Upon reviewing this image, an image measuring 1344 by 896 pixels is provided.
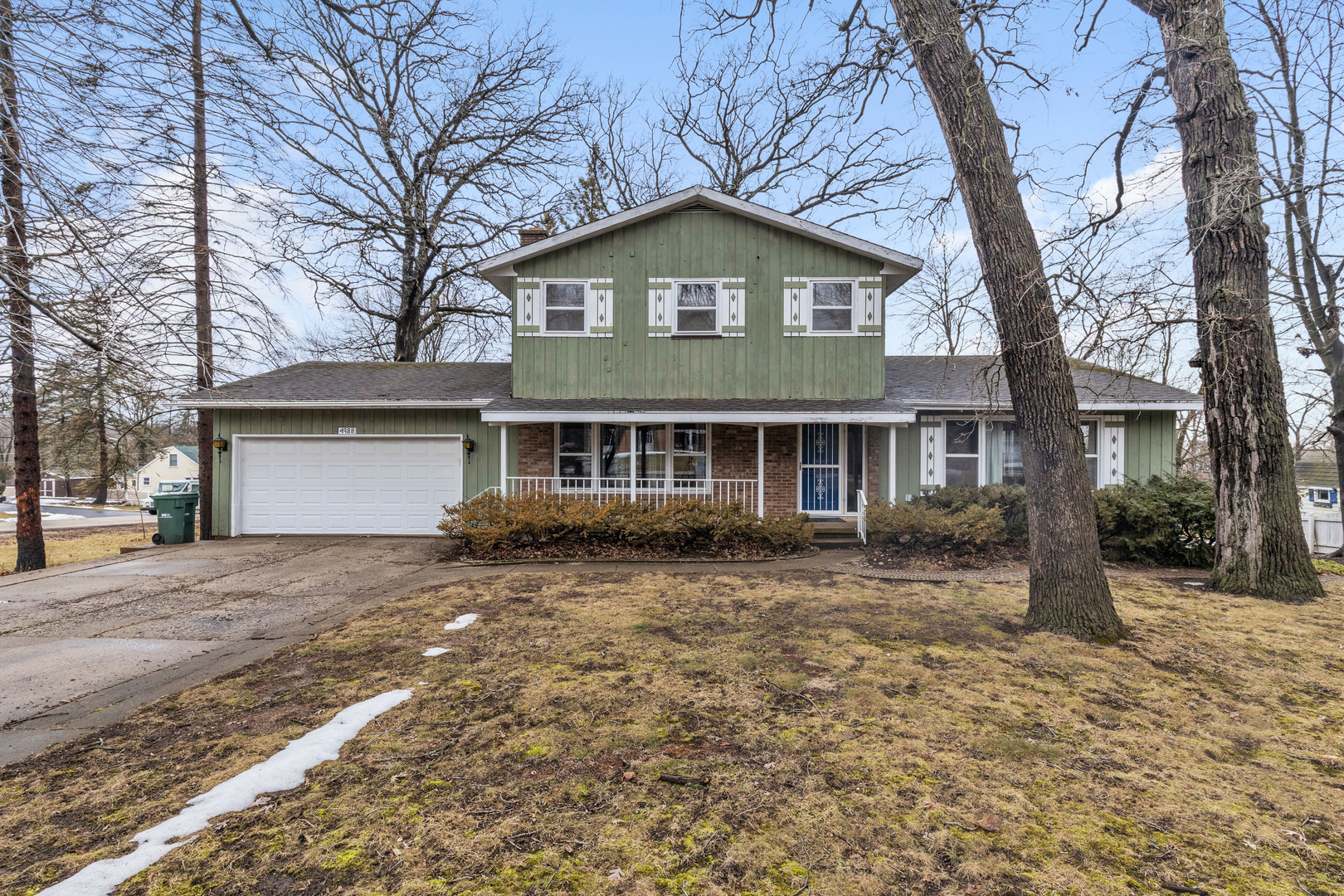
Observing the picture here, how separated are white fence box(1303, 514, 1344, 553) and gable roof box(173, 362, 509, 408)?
17201mm

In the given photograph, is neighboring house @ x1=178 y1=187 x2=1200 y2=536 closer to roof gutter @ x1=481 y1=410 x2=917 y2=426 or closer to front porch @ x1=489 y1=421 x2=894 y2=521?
front porch @ x1=489 y1=421 x2=894 y2=521

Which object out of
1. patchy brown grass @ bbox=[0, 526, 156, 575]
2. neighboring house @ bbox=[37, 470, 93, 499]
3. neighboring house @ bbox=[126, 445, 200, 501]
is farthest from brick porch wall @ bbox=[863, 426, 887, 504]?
neighboring house @ bbox=[126, 445, 200, 501]

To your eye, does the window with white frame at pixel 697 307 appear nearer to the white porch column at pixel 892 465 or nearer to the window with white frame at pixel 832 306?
the window with white frame at pixel 832 306

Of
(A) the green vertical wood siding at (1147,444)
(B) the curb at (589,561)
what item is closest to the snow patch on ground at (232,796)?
(B) the curb at (589,561)

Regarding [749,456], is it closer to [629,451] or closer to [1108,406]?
[629,451]

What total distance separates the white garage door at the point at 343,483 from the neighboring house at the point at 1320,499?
1275cm

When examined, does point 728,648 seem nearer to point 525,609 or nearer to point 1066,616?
point 525,609

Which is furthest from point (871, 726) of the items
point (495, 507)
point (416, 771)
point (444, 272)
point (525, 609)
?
point (444, 272)

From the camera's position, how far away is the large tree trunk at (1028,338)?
16.5 ft

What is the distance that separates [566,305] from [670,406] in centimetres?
283

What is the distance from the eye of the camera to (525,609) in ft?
19.5

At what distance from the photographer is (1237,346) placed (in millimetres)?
6363

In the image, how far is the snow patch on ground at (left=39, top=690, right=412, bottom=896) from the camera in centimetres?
208

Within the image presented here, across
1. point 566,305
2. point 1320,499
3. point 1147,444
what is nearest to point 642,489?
point 566,305
